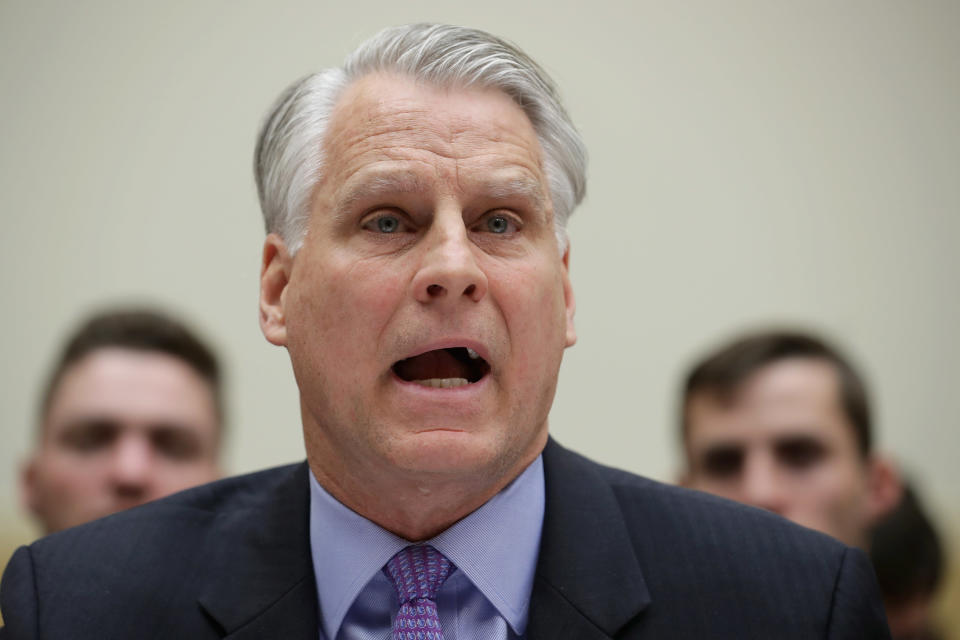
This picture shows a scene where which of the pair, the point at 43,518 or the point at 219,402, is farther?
the point at 219,402

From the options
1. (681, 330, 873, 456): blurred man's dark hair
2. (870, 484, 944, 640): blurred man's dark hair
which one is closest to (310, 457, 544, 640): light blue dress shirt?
(681, 330, 873, 456): blurred man's dark hair

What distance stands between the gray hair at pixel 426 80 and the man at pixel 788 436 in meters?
1.56

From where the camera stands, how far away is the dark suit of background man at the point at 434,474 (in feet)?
6.81

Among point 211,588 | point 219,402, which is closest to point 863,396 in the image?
point 219,402

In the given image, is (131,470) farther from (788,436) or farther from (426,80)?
(788,436)

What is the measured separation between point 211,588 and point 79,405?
5.76 ft

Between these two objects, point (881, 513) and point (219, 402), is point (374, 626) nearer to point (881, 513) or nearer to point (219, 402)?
point (219, 402)

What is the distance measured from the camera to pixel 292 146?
235 centimetres

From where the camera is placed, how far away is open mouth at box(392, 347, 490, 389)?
217 centimetres

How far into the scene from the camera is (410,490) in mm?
2137

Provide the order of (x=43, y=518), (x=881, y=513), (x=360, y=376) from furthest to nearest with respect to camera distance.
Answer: (x=881, y=513) < (x=43, y=518) < (x=360, y=376)

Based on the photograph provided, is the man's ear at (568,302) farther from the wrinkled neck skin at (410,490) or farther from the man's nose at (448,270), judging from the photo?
the man's nose at (448,270)

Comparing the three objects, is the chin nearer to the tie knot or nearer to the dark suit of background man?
the dark suit of background man

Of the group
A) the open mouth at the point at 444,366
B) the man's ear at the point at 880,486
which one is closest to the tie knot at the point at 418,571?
the open mouth at the point at 444,366
